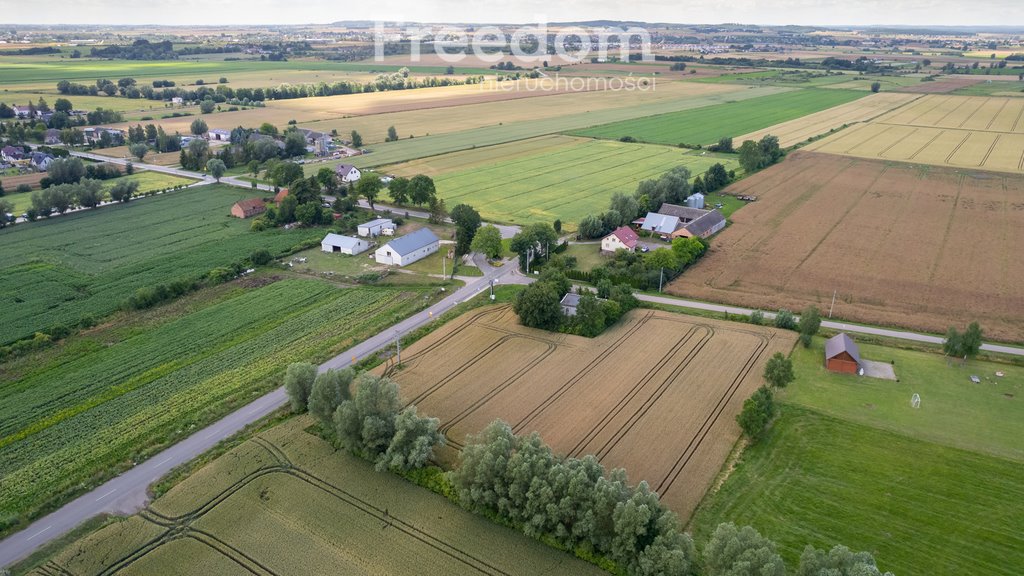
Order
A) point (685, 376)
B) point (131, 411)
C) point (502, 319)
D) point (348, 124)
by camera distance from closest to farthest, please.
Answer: point (131, 411), point (685, 376), point (502, 319), point (348, 124)

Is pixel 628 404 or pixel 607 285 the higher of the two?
pixel 607 285

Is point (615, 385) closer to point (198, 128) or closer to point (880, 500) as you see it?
point (880, 500)

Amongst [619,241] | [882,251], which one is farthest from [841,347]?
[882,251]

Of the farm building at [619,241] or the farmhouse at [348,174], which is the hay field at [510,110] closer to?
the farmhouse at [348,174]

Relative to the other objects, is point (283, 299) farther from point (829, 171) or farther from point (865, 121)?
point (865, 121)

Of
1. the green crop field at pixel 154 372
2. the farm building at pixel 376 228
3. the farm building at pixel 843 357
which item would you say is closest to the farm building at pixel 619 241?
the green crop field at pixel 154 372

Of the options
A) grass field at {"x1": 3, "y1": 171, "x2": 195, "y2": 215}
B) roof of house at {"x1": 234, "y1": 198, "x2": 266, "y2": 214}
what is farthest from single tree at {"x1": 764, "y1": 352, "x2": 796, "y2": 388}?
grass field at {"x1": 3, "y1": 171, "x2": 195, "y2": 215}

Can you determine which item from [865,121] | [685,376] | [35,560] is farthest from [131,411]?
[865,121]
